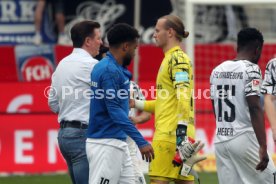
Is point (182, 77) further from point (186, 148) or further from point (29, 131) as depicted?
point (29, 131)

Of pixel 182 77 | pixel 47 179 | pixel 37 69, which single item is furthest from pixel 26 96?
pixel 182 77

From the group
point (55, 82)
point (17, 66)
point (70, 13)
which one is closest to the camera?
point (55, 82)

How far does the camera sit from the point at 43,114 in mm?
16859

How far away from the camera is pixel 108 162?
9711 mm

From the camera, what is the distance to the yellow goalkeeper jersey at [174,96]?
10555mm

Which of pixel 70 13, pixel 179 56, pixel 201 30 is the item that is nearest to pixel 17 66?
pixel 70 13

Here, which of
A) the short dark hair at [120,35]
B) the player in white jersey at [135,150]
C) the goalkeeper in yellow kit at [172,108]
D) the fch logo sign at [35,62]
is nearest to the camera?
the short dark hair at [120,35]

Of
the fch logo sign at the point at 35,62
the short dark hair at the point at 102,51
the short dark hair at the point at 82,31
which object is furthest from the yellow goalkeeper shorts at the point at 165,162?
the fch logo sign at the point at 35,62

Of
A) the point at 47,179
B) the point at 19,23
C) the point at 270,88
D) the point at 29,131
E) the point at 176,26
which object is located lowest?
the point at 47,179

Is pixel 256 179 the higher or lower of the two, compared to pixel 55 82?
lower

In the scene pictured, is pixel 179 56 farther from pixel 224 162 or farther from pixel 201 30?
pixel 201 30

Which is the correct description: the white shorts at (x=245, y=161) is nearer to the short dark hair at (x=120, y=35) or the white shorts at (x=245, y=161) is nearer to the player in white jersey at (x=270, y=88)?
the player in white jersey at (x=270, y=88)

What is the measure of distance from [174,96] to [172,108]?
13 centimetres

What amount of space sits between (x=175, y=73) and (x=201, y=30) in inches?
511
